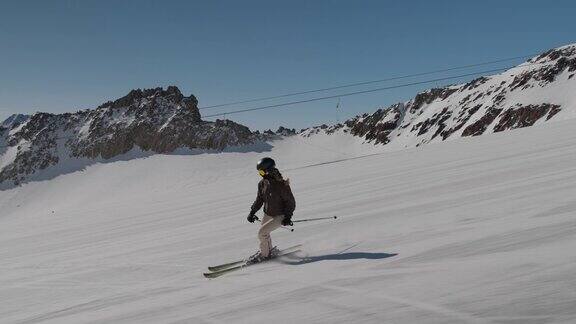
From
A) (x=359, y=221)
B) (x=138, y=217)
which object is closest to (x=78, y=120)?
(x=138, y=217)

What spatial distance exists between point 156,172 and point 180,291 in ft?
445

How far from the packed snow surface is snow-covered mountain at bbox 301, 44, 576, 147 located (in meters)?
93.1

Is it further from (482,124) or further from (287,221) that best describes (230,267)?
(482,124)

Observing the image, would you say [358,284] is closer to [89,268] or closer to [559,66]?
[89,268]

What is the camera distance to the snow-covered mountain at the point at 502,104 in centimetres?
11050

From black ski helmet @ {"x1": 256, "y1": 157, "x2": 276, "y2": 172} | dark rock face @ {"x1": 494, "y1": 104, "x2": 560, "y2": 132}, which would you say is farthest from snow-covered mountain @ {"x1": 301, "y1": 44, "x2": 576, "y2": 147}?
black ski helmet @ {"x1": 256, "y1": 157, "x2": 276, "y2": 172}

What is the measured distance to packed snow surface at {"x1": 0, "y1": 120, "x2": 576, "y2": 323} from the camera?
4.46 meters

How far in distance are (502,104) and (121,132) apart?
12004cm

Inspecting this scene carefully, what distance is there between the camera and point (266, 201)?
25.6ft

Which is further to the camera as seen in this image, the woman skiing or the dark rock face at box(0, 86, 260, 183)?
the dark rock face at box(0, 86, 260, 183)

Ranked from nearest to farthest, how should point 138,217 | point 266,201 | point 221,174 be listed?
point 266,201 < point 138,217 < point 221,174

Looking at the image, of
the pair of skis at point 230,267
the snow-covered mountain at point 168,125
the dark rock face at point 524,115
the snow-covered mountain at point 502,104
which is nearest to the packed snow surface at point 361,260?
the pair of skis at point 230,267

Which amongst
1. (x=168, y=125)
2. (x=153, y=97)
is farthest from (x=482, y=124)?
(x=153, y=97)

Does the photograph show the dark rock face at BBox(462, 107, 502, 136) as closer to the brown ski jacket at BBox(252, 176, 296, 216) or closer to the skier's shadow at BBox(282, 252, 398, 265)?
the brown ski jacket at BBox(252, 176, 296, 216)
